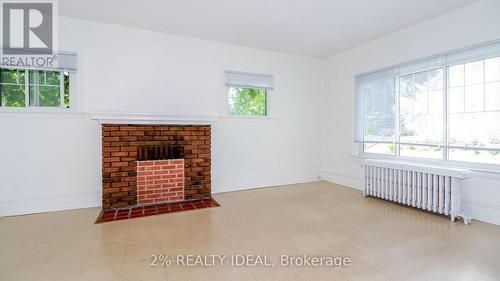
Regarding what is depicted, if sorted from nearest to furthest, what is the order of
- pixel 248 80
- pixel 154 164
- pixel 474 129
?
1. pixel 474 129
2. pixel 154 164
3. pixel 248 80

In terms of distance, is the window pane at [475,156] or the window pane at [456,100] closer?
the window pane at [475,156]

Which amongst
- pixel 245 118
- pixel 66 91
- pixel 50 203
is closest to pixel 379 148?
pixel 245 118

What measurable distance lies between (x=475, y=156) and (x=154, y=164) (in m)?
4.54

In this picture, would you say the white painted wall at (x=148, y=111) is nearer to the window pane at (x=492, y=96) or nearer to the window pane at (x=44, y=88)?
the window pane at (x=44, y=88)

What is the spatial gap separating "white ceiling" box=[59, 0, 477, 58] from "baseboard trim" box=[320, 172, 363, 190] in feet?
8.80

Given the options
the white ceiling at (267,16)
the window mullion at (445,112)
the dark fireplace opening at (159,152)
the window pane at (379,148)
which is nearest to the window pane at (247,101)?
the white ceiling at (267,16)

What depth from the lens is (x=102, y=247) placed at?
235 centimetres

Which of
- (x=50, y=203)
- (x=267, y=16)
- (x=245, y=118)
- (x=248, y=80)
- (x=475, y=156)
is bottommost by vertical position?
(x=50, y=203)

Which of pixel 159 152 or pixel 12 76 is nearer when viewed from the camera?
pixel 12 76

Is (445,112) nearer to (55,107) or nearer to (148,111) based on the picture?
(148,111)

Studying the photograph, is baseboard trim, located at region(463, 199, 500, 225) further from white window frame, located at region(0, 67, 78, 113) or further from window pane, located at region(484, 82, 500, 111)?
white window frame, located at region(0, 67, 78, 113)

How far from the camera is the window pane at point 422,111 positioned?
3.56 metres

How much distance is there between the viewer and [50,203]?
3.42 metres

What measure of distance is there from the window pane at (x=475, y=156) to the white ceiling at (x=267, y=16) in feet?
6.41
